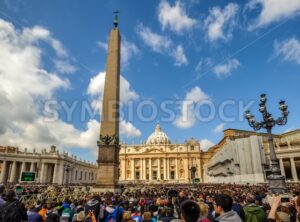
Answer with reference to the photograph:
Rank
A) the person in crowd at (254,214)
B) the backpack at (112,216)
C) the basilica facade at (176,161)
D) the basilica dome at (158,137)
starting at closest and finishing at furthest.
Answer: the person in crowd at (254,214)
the backpack at (112,216)
the basilica facade at (176,161)
the basilica dome at (158,137)

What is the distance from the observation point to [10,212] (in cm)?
343

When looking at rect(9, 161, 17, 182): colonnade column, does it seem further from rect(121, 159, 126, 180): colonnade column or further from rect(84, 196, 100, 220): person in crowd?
rect(84, 196, 100, 220): person in crowd

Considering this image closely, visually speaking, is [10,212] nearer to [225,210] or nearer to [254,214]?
[225,210]

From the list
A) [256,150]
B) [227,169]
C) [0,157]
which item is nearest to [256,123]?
[256,150]

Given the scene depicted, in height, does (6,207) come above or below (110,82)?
below

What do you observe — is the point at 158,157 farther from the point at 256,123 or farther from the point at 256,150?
the point at 256,123

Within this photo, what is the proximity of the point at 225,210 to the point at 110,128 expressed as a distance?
1240 cm

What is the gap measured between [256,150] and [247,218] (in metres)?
40.5

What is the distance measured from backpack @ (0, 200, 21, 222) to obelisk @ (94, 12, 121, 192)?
10.6m

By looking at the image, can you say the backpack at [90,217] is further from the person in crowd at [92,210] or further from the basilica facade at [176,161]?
the basilica facade at [176,161]

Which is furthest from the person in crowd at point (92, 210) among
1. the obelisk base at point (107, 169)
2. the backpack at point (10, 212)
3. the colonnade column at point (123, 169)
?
the colonnade column at point (123, 169)

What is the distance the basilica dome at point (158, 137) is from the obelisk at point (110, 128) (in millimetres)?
95360

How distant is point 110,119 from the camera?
1482 cm

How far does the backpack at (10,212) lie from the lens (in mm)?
3391
